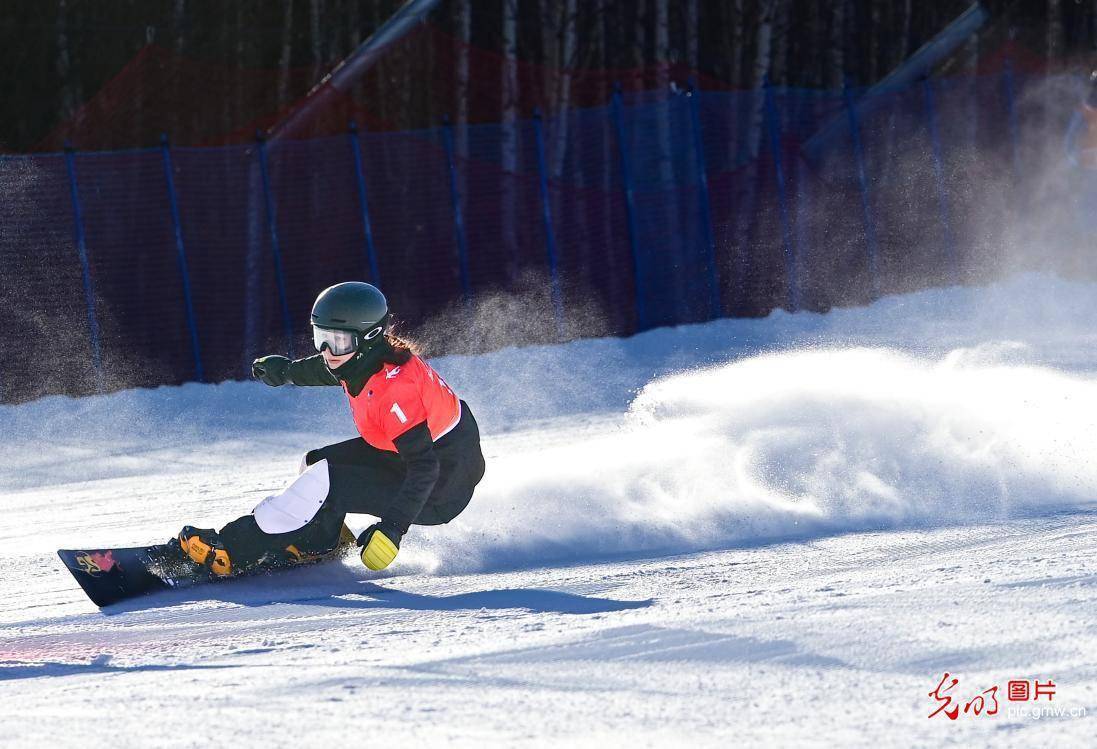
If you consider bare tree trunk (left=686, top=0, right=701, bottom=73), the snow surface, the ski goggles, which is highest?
bare tree trunk (left=686, top=0, right=701, bottom=73)

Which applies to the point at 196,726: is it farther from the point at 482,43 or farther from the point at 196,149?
the point at 482,43

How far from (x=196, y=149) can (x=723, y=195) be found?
607cm

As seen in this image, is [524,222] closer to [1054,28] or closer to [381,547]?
[381,547]

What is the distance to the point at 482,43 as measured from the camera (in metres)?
30.0

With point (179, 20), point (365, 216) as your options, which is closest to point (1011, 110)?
point (365, 216)

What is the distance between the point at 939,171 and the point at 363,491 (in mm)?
12867

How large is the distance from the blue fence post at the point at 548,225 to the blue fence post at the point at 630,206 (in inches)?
34.7

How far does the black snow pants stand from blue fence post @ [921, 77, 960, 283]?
12146 mm

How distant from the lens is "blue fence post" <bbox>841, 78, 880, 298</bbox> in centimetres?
1666

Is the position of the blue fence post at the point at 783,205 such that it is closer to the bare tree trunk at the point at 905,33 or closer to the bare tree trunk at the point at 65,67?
the bare tree trunk at the point at 905,33

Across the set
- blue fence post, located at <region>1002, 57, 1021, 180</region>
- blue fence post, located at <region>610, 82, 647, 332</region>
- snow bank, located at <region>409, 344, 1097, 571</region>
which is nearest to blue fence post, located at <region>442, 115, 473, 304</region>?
blue fence post, located at <region>610, 82, 647, 332</region>

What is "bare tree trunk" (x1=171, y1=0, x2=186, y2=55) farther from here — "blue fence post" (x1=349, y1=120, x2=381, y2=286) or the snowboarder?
the snowboarder

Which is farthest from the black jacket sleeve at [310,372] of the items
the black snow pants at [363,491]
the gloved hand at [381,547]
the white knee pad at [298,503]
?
the gloved hand at [381,547]

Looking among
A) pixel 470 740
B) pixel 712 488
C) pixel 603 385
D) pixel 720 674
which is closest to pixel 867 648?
pixel 720 674
